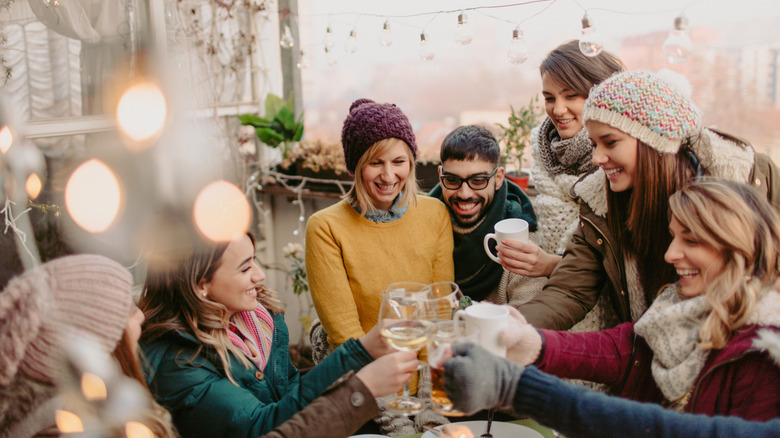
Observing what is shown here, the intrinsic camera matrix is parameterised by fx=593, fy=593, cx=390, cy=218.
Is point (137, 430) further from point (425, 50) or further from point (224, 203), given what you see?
point (224, 203)

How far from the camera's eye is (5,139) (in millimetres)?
1860

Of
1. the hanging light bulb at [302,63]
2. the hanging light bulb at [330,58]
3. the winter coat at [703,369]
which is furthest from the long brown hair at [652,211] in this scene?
the hanging light bulb at [302,63]

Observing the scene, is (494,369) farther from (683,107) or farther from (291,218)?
(291,218)

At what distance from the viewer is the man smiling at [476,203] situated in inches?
81.2

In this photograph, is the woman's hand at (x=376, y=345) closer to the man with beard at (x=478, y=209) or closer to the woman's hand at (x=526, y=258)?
the woman's hand at (x=526, y=258)

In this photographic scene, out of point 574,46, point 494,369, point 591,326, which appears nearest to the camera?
point 494,369

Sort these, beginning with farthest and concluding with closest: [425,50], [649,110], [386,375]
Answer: [425,50] < [649,110] < [386,375]

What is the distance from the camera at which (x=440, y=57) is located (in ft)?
10.7

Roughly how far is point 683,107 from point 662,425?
2.76ft

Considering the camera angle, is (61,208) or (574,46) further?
(61,208)

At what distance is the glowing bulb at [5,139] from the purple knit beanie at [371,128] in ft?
3.47

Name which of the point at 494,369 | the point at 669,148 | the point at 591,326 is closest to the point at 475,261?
the point at 591,326

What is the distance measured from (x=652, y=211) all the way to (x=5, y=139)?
76.3 inches

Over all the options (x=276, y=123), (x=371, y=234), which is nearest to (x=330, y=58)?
(x=276, y=123)
